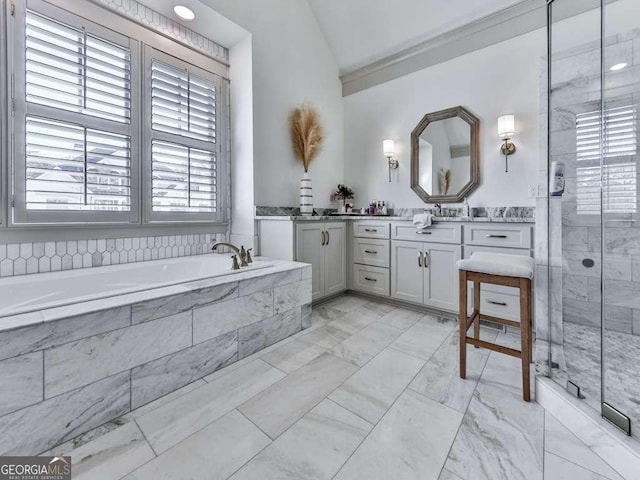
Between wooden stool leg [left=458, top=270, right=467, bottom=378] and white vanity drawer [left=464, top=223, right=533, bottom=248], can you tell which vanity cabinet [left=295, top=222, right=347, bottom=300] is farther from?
wooden stool leg [left=458, top=270, right=467, bottom=378]

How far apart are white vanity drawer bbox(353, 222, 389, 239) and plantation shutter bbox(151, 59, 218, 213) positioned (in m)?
1.57

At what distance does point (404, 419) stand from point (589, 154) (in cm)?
234

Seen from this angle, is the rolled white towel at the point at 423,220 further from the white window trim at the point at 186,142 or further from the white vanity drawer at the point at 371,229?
the white window trim at the point at 186,142

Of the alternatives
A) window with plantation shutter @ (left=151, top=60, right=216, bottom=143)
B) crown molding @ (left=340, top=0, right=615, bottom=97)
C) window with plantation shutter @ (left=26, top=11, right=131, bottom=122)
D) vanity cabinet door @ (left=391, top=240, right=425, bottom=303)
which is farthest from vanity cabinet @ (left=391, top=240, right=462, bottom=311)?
window with plantation shutter @ (left=26, top=11, right=131, bottom=122)

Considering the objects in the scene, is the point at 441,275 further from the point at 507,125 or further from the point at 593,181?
the point at 507,125

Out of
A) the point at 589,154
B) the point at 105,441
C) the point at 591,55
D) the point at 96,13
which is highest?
the point at 96,13

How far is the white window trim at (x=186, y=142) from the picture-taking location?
2.40 metres

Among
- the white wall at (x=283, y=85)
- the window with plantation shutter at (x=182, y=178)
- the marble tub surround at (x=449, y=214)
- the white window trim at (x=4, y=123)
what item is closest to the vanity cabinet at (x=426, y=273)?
the marble tub surround at (x=449, y=214)

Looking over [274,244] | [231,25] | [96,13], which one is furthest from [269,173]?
[96,13]

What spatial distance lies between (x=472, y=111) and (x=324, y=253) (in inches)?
83.4

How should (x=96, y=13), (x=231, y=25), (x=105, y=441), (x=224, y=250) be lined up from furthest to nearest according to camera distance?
(x=224, y=250) < (x=231, y=25) < (x=96, y=13) < (x=105, y=441)

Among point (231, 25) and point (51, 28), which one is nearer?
point (51, 28)

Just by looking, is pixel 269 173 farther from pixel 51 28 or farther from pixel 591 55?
pixel 591 55

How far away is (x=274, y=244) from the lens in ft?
9.22
